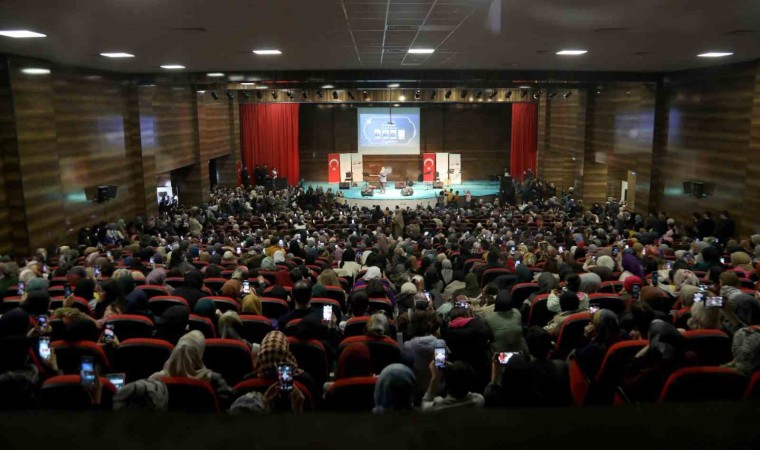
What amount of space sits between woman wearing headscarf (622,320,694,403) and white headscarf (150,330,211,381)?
2648mm

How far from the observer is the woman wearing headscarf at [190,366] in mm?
3467

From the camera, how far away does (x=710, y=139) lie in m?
13.5

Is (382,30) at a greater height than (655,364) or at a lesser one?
greater

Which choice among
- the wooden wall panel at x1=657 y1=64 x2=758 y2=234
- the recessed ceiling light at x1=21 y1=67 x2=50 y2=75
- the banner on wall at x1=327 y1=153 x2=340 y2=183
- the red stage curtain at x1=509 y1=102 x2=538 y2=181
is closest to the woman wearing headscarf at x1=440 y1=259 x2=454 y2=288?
the wooden wall panel at x1=657 y1=64 x2=758 y2=234

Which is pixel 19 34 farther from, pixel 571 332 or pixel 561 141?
pixel 561 141

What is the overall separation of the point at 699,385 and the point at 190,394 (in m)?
2.92

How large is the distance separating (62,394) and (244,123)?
25447 mm

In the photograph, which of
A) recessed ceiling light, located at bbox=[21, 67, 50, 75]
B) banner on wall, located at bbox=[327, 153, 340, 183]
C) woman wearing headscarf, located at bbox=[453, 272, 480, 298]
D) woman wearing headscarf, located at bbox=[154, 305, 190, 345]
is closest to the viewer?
woman wearing headscarf, located at bbox=[154, 305, 190, 345]

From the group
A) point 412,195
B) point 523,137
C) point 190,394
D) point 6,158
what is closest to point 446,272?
point 190,394

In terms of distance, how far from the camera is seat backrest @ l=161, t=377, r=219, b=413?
3268mm

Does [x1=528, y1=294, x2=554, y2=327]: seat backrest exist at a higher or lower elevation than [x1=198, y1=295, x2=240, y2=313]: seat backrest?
lower

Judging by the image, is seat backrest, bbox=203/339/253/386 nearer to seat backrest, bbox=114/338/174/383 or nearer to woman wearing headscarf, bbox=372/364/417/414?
seat backrest, bbox=114/338/174/383

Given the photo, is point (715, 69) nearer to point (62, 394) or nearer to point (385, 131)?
point (62, 394)

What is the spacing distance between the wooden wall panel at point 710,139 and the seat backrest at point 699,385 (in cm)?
999
